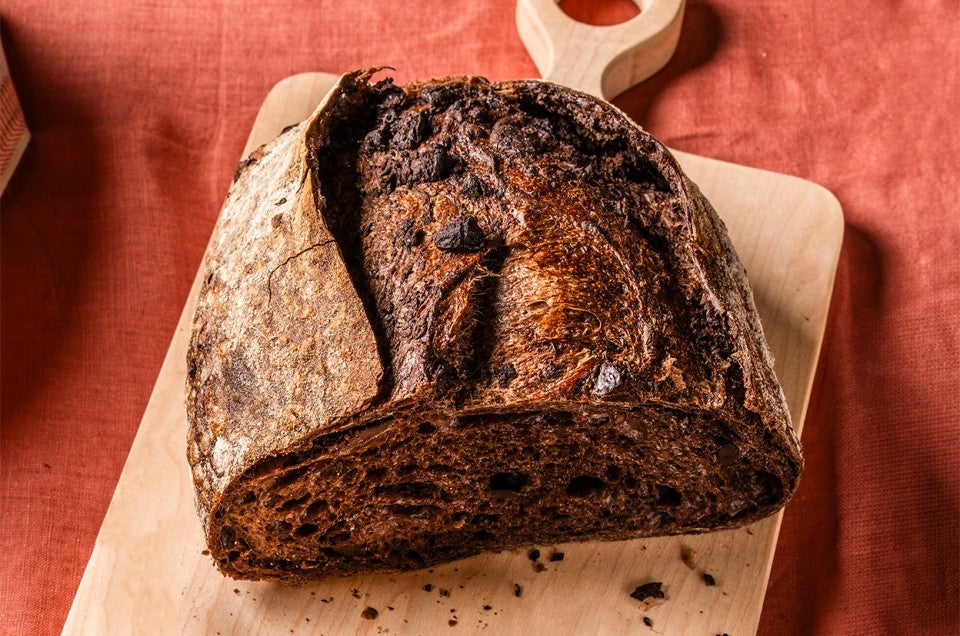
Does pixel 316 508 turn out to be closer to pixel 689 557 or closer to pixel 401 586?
pixel 401 586

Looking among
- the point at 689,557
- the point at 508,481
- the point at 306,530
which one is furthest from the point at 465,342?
the point at 689,557

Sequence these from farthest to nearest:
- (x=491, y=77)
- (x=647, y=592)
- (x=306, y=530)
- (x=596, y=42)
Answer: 1. (x=491, y=77)
2. (x=596, y=42)
3. (x=647, y=592)
4. (x=306, y=530)

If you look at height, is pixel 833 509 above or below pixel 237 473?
below

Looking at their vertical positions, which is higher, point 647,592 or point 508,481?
point 508,481

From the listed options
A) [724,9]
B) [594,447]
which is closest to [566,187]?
[594,447]

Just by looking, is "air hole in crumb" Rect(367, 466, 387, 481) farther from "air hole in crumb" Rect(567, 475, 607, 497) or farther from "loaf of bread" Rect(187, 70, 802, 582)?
"air hole in crumb" Rect(567, 475, 607, 497)

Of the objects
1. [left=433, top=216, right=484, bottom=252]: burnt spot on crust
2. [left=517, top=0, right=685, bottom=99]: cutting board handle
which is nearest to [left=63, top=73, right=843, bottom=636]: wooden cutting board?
[left=433, top=216, right=484, bottom=252]: burnt spot on crust

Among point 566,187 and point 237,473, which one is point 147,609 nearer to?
point 237,473
